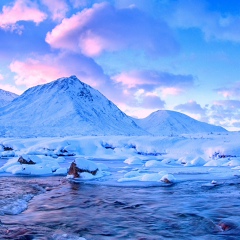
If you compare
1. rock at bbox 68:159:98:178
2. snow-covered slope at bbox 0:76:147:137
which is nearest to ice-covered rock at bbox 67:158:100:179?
rock at bbox 68:159:98:178

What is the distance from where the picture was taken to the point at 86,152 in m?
43.7

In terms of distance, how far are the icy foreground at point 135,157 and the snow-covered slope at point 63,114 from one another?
69432 millimetres


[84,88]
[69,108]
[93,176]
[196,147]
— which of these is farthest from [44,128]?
[93,176]

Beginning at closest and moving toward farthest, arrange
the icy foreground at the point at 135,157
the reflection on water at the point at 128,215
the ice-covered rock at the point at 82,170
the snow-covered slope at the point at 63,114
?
the reflection on water at the point at 128,215 → the ice-covered rock at the point at 82,170 → the icy foreground at the point at 135,157 → the snow-covered slope at the point at 63,114

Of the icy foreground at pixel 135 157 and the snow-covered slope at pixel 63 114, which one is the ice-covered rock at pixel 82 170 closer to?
the icy foreground at pixel 135 157

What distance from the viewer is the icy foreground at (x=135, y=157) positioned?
1984 cm

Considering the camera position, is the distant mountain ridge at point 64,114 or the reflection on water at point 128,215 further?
the distant mountain ridge at point 64,114

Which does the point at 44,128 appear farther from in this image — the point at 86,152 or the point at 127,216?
the point at 127,216

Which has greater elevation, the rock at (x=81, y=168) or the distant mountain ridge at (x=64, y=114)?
the distant mountain ridge at (x=64, y=114)

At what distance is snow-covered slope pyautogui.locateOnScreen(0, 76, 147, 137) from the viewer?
416 ft

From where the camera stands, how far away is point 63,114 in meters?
151

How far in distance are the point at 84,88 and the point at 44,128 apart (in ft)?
241

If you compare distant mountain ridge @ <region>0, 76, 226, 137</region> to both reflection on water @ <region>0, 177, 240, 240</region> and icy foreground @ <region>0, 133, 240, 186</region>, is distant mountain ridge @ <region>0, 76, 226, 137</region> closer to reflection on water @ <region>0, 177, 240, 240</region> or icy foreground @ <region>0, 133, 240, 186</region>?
icy foreground @ <region>0, 133, 240, 186</region>

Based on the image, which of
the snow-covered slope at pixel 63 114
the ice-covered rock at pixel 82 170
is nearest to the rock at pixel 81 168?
the ice-covered rock at pixel 82 170
